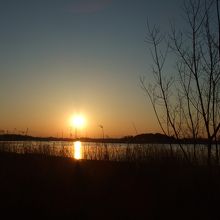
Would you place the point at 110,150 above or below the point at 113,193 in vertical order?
above

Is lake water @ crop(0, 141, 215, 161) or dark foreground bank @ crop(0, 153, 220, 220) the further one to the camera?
lake water @ crop(0, 141, 215, 161)

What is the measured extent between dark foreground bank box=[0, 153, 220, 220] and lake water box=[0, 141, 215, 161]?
1.87 m

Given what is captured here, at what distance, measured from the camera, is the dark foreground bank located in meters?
6.00

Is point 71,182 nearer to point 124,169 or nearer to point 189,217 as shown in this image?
point 124,169

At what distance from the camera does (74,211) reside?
19.9 feet

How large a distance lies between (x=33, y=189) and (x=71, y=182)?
1.00 m

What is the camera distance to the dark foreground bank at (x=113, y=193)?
600 cm

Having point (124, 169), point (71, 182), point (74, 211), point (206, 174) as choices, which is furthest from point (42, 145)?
point (74, 211)

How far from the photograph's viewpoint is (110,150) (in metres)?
14.2

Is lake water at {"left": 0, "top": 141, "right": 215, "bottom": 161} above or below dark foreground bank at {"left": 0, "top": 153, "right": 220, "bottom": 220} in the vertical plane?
above

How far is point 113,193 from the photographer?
7.11m

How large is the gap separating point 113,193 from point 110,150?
710cm

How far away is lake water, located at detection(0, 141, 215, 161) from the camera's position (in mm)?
11883

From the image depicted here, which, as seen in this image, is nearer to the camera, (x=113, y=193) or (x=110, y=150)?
(x=113, y=193)
